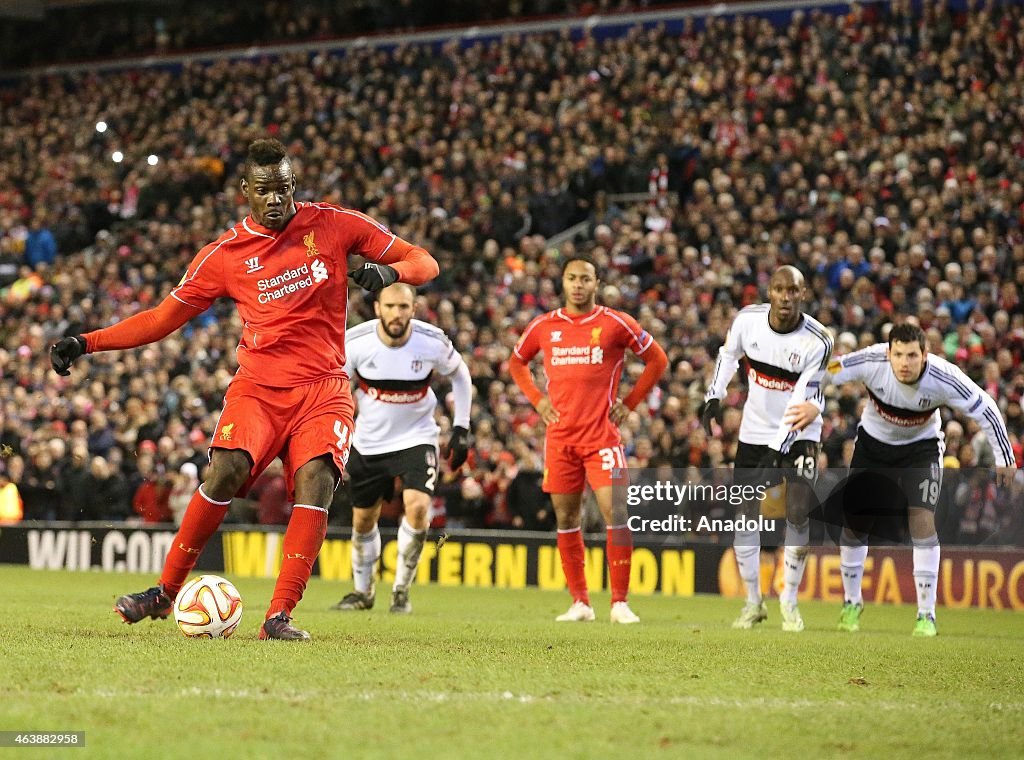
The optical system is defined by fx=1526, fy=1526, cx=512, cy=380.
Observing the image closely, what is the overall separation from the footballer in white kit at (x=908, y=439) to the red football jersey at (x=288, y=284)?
4.32 meters

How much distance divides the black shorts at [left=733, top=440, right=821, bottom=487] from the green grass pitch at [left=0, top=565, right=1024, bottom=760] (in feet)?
5.00

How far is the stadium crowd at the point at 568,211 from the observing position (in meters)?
18.7

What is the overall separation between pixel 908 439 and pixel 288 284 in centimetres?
526

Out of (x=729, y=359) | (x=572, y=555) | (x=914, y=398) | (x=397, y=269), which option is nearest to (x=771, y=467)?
(x=729, y=359)

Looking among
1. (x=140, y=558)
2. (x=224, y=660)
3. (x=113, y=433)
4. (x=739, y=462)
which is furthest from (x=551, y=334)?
(x=113, y=433)

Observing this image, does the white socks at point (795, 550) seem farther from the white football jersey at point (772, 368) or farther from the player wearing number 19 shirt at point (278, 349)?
the player wearing number 19 shirt at point (278, 349)

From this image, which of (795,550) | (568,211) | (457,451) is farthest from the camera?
(568,211)

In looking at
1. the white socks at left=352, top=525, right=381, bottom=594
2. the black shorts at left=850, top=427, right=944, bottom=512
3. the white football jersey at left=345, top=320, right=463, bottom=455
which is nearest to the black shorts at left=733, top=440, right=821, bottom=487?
the black shorts at left=850, top=427, right=944, bottom=512

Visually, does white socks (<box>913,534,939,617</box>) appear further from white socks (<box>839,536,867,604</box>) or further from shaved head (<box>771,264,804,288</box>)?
shaved head (<box>771,264,804,288</box>)

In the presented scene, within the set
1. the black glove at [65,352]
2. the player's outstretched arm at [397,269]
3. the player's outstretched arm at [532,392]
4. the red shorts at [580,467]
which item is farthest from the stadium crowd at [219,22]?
the black glove at [65,352]

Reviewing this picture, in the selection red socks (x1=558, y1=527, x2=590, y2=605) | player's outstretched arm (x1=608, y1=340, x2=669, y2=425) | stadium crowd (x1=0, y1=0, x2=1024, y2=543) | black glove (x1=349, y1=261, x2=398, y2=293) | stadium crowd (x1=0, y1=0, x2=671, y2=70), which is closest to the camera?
black glove (x1=349, y1=261, x2=398, y2=293)

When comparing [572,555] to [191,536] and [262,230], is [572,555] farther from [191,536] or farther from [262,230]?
[262,230]

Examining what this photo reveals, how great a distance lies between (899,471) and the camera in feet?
36.2

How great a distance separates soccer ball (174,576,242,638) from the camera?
7.59 meters
